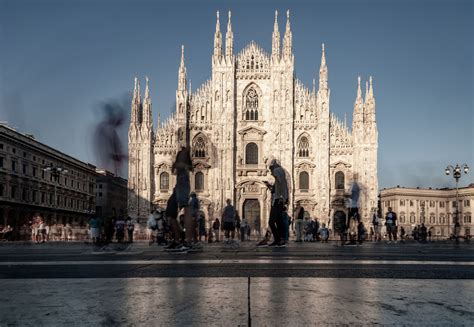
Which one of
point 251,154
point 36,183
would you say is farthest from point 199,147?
point 36,183

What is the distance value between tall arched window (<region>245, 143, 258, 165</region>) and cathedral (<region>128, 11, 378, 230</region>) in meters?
0.08

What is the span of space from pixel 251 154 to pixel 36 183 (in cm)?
2027

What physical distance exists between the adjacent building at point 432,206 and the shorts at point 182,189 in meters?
76.1

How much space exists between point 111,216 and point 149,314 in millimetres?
7914

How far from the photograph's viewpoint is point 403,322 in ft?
8.11

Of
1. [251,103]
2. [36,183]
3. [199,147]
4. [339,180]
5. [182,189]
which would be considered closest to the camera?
[182,189]

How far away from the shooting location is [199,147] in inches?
1710

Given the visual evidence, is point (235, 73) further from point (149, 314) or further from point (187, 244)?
point (149, 314)

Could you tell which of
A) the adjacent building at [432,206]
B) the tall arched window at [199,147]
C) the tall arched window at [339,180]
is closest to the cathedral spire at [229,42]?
the tall arched window at [199,147]

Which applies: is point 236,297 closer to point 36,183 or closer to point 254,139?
point 254,139

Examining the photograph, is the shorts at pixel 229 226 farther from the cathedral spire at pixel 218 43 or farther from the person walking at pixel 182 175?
the cathedral spire at pixel 218 43

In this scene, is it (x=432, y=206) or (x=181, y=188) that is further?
(x=432, y=206)

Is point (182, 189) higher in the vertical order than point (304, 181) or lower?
lower

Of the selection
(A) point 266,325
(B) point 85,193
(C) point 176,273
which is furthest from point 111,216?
(B) point 85,193
